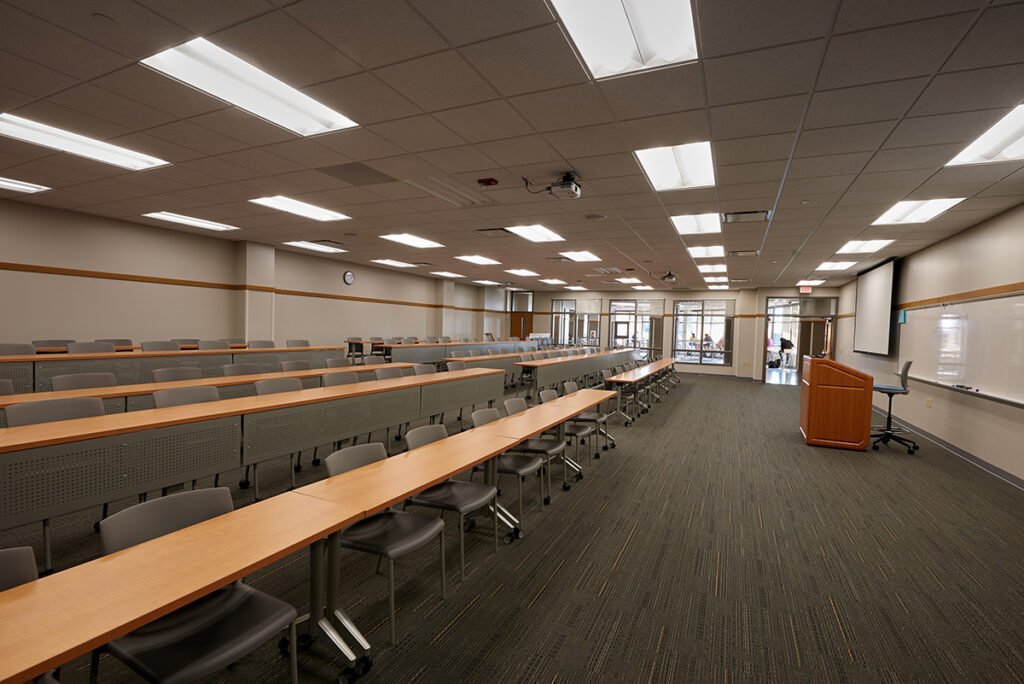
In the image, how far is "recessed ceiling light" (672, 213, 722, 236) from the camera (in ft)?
21.0

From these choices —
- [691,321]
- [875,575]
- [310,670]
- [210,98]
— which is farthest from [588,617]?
[691,321]

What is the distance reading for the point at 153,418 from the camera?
3070mm

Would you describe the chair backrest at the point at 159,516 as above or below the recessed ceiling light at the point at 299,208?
below

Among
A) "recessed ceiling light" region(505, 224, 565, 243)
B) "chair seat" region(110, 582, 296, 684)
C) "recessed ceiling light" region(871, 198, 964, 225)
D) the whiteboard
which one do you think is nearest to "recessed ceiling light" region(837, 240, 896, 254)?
the whiteboard

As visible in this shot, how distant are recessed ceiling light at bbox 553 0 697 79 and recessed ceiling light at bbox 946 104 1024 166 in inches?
112

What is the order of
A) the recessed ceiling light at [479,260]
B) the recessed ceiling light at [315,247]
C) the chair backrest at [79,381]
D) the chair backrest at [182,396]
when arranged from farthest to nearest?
the recessed ceiling light at [479,260]
the recessed ceiling light at [315,247]
the chair backrest at [79,381]
the chair backrest at [182,396]

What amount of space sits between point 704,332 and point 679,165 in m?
13.0

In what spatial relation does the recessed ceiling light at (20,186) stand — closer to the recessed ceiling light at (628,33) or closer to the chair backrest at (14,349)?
the chair backrest at (14,349)

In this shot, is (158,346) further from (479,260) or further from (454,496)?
(454,496)

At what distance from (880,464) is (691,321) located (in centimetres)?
1148

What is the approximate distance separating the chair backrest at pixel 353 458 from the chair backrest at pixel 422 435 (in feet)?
0.74

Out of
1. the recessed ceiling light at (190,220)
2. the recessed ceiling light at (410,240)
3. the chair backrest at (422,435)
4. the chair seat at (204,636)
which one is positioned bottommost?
the chair seat at (204,636)

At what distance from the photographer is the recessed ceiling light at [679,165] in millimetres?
4215

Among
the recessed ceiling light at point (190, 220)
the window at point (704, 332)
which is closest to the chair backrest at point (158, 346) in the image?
the recessed ceiling light at point (190, 220)
